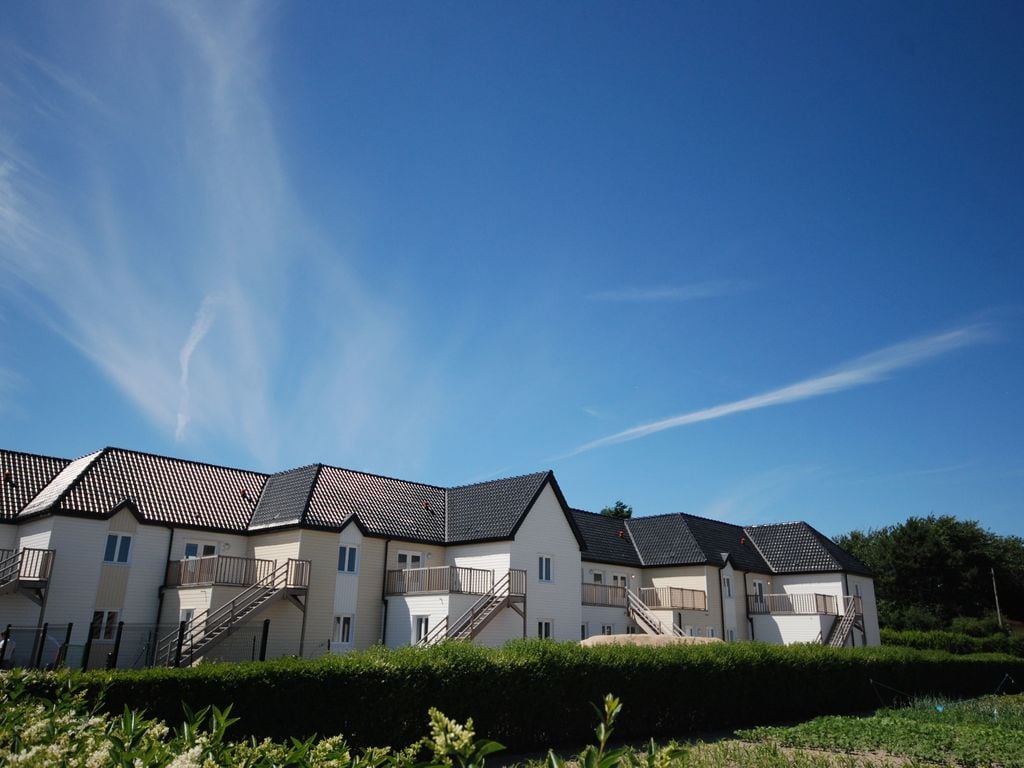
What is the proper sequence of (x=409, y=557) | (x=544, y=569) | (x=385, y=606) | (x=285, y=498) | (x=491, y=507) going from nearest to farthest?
(x=385, y=606), (x=285, y=498), (x=409, y=557), (x=544, y=569), (x=491, y=507)

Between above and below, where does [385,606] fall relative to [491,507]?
below

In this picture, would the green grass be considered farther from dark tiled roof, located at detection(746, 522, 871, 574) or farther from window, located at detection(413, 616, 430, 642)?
dark tiled roof, located at detection(746, 522, 871, 574)

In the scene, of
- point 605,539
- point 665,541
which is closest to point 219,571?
point 605,539

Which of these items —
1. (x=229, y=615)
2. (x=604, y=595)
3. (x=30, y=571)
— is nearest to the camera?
(x=30, y=571)

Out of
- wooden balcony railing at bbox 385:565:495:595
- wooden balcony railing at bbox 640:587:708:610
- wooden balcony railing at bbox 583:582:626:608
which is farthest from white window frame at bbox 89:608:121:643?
wooden balcony railing at bbox 640:587:708:610

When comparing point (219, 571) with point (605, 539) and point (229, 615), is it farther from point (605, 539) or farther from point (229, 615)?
point (605, 539)

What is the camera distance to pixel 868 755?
57.9 feet

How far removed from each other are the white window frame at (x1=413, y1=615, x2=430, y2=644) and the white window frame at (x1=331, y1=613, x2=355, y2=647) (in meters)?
2.59

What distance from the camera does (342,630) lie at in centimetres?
3231

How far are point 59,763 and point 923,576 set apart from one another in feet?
249

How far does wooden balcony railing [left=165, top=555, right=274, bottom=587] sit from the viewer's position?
30078 millimetres

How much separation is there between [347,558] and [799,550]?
30208 mm

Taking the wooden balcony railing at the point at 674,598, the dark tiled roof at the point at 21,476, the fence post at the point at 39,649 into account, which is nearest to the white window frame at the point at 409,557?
the wooden balcony railing at the point at 674,598

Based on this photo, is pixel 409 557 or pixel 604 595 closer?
pixel 409 557
